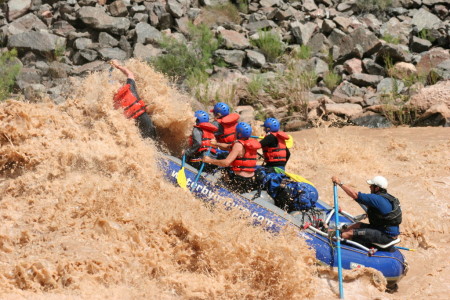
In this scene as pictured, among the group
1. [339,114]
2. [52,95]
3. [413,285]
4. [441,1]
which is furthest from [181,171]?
[441,1]

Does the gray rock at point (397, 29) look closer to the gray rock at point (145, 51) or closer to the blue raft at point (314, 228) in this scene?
the gray rock at point (145, 51)

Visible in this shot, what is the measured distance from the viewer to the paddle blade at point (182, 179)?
784 centimetres

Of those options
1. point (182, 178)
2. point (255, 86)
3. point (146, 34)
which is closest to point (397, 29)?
point (255, 86)

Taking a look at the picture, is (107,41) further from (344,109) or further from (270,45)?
(344,109)

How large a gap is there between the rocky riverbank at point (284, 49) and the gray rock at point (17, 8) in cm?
3

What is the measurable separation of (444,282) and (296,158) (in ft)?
13.4

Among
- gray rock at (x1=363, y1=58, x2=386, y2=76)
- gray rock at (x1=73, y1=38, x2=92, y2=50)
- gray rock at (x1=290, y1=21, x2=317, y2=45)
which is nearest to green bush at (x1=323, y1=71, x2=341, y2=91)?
gray rock at (x1=363, y1=58, x2=386, y2=76)

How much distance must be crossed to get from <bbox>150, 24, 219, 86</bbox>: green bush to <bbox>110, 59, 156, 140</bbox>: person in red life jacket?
22.5 feet

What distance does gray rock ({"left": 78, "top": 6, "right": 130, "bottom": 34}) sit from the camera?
18.0 metres

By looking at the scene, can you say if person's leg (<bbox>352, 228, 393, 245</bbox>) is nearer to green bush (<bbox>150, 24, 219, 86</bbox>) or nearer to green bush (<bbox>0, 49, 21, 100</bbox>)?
green bush (<bbox>150, 24, 219, 86</bbox>)

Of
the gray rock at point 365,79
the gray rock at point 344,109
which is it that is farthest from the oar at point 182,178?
the gray rock at point 365,79

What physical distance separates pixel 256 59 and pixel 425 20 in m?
5.62

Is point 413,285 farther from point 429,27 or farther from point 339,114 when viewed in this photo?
point 429,27

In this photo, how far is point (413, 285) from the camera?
7.18 metres
